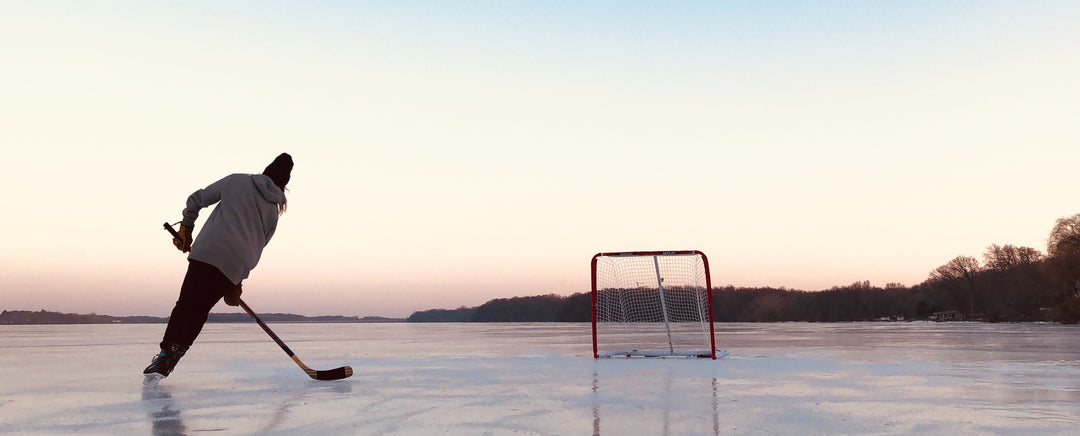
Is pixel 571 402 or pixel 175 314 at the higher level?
pixel 175 314

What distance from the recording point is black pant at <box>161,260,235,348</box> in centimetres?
505

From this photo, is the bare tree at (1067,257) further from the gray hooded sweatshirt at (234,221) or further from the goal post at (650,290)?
the gray hooded sweatshirt at (234,221)

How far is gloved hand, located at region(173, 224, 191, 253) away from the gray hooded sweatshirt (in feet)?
0.13

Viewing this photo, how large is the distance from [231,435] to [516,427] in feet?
4.19

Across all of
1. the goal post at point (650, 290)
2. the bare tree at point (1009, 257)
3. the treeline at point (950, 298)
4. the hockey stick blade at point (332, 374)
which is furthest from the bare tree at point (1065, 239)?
the hockey stick blade at point (332, 374)

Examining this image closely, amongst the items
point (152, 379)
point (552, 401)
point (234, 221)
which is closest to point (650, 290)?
point (552, 401)

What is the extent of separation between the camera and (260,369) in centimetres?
704

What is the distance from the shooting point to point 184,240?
5305 millimetres

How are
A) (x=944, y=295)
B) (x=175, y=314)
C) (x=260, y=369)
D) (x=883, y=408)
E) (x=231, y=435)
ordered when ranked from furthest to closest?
1. (x=944, y=295)
2. (x=260, y=369)
3. (x=175, y=314)
4. (x=883, y=408)
5. (x=231, y=435)

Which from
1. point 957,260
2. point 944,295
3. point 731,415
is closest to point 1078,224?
point 957,260

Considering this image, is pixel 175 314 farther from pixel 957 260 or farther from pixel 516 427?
pixel 957 260

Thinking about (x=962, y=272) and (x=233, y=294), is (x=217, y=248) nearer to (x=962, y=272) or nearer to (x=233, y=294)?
(x=233, y=294)

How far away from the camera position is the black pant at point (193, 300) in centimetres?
505

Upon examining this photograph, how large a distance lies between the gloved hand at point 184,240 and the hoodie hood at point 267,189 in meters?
0.60
